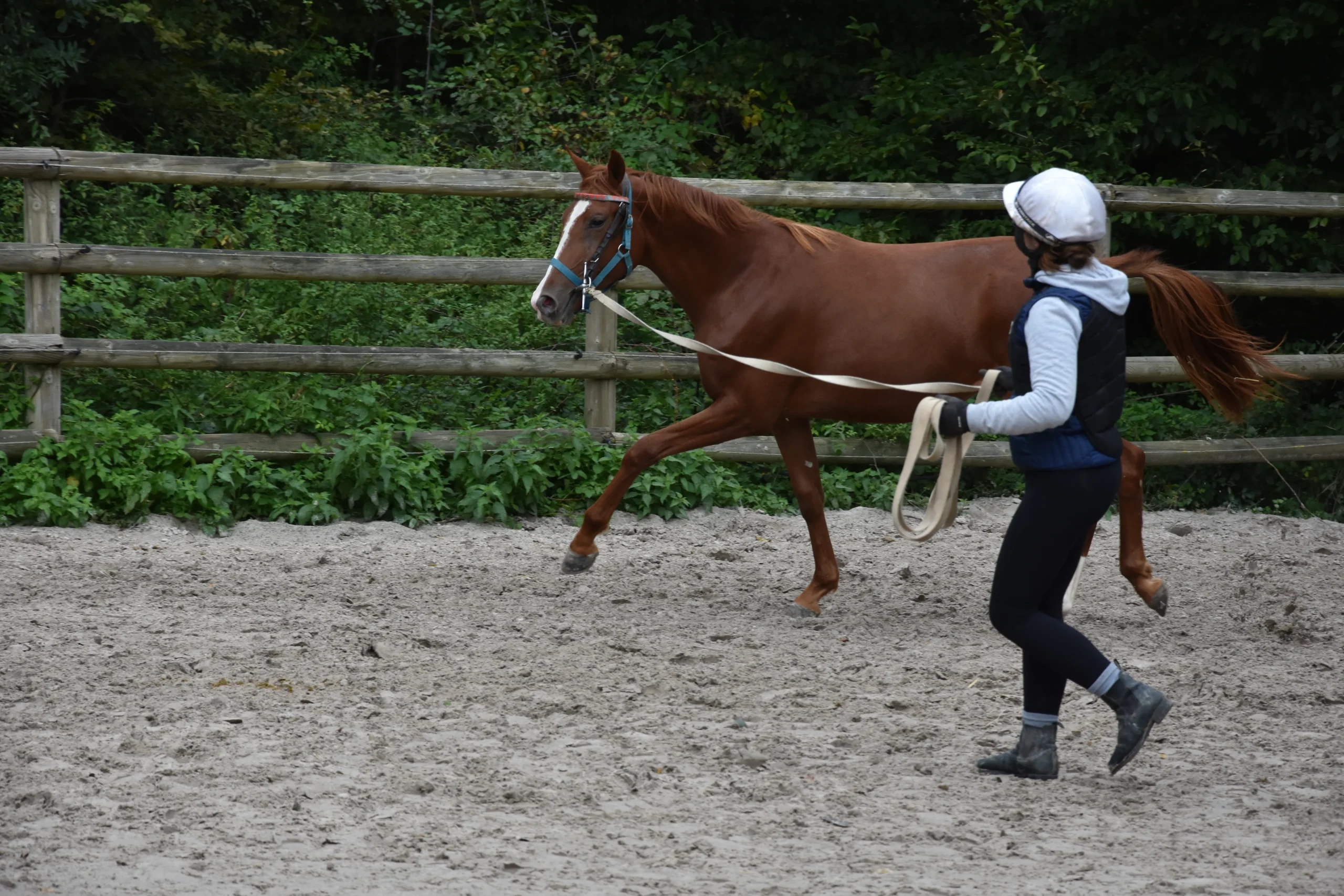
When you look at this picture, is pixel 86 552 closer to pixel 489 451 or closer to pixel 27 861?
pixel 489 451

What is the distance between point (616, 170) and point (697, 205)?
38cm

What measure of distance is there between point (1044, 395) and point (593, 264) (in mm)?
2619

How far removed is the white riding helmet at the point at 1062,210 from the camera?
3.43 metres

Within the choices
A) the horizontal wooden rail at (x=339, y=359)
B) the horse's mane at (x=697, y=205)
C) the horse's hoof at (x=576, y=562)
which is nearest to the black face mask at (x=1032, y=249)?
the horse's mane at (x=697, y=205)

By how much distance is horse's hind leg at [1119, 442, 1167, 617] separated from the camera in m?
5.70

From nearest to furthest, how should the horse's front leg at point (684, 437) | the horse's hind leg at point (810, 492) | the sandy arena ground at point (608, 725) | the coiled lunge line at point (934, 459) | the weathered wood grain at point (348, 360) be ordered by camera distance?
the sandy arena ground at point (608, 725) → the coiled lunge line at point (934, 459) → the horse's front leg at point (684, 437) → the horse's hind leg at point (810, 492) → the weathered wood grain at point (348, 360)

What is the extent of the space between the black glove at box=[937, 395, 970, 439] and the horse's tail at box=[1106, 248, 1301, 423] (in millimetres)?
2061

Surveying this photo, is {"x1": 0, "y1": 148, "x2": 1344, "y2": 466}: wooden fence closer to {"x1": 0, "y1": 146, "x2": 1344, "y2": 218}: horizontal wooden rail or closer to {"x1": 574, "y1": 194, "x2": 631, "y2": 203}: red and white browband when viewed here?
{"x1": 0, "y1": 146, "x2": 1344, "y2": 218}: horizontal wooden rail

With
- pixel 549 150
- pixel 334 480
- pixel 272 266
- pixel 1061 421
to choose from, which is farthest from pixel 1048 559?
pixel 549 150

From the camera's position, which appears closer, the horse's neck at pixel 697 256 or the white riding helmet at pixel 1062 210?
the white riding helmet at pixel 1062 210

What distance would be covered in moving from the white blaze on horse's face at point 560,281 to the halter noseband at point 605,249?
2cm

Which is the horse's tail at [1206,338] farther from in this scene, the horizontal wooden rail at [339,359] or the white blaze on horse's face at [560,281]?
the white blaze on horse's face at [560,281]

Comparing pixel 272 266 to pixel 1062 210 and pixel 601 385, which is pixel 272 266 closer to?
pixel 601 385

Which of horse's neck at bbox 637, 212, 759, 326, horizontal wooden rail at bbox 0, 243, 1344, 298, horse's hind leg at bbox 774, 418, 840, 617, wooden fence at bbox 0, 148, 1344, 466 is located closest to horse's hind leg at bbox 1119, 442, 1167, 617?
horse's hind leg at bbox 774, 418, 840, 617
